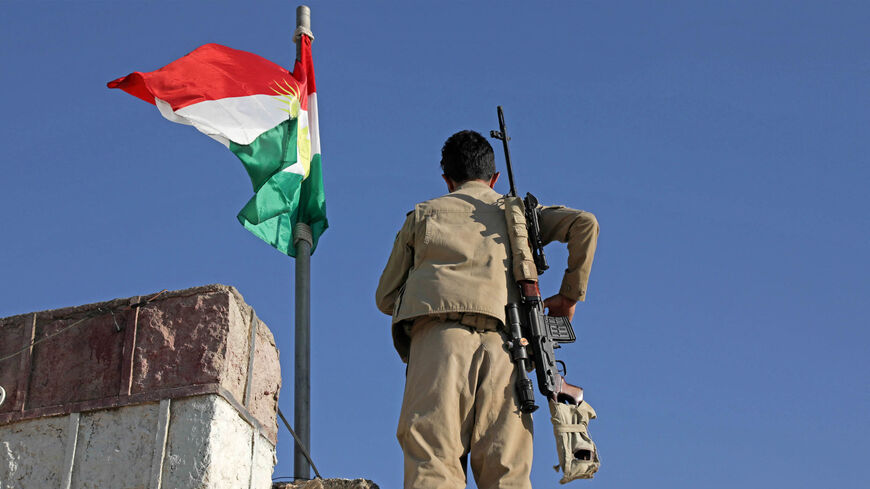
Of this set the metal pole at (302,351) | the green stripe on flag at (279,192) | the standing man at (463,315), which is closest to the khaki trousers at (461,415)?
the standing man at (463,315)

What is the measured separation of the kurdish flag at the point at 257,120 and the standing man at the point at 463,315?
292 centimetres

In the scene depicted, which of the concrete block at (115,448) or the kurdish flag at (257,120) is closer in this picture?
the concrete block at (115,448)

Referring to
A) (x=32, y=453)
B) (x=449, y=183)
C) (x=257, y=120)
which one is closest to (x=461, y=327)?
(x=449, y=183)

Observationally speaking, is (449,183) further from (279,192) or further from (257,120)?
(257,120)

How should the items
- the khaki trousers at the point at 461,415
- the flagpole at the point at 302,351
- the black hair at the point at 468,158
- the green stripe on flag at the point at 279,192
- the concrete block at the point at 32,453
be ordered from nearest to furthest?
the khaki trousers at the point at 461,415
the concrete block at the point at 32,453
the black hair at the point at 468,158
the flagpole at the point at 302,351
the green stripe on flag at the point at 279,192

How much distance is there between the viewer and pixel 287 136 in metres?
7.93

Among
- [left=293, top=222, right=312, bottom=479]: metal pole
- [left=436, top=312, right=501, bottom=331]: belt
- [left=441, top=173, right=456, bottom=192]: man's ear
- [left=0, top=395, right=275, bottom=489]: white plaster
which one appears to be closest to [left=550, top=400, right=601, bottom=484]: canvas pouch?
[left=436, top=312, right=501, bottom=331]: belt

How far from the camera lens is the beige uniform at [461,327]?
3.79m

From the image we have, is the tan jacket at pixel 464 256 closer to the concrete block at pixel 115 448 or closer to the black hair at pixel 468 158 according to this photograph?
the black hair at pixel 468 158

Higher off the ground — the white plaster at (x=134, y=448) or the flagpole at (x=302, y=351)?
the flagpole at (x=302, y=351)

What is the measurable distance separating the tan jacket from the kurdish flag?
2.93 metres

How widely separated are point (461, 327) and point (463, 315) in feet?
0.17

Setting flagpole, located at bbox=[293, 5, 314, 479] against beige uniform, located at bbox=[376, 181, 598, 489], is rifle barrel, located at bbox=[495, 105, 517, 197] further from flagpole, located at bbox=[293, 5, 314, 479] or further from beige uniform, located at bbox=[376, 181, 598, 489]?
flagpole, located at bbox=[293, 5, 314, 479]

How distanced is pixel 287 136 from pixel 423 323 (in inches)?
163
